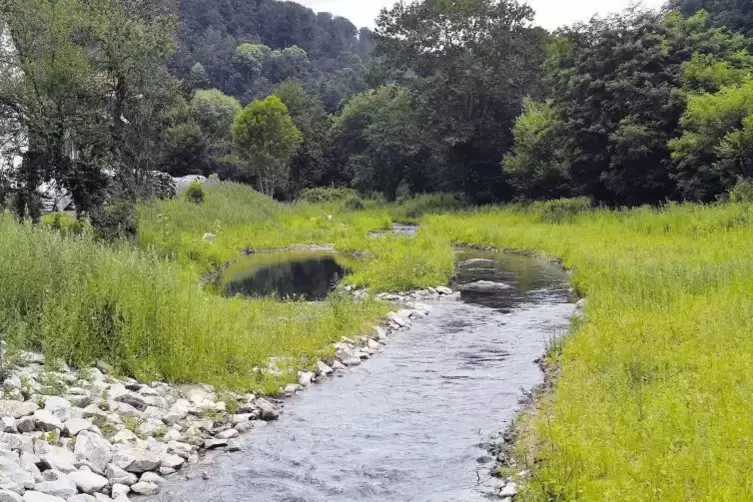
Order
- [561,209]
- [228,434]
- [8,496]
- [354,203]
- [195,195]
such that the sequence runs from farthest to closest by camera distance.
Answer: [354,203], [195,195], [561,209], [228,434], [8,496]

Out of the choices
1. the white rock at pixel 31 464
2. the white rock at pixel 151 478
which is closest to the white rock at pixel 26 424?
the white rock at pixel 31 464

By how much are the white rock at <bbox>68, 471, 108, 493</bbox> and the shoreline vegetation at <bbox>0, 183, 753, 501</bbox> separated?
2.83m

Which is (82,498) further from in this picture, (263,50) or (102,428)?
(263,50)

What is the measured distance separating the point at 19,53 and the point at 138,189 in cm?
757

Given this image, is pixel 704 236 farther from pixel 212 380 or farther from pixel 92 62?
pixel 92 62

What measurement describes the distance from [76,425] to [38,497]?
1793 mm

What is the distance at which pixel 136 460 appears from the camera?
8.05 meters

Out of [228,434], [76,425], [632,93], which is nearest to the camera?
[76,425]

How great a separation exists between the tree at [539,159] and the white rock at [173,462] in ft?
114

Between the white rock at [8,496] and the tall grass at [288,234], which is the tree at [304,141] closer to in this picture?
the tall grass at [288,234]

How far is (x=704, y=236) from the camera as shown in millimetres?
21578

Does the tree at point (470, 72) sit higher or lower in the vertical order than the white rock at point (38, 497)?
higher

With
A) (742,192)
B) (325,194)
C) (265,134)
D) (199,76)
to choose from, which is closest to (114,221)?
(742,192)

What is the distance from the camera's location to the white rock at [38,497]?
6.36 m
